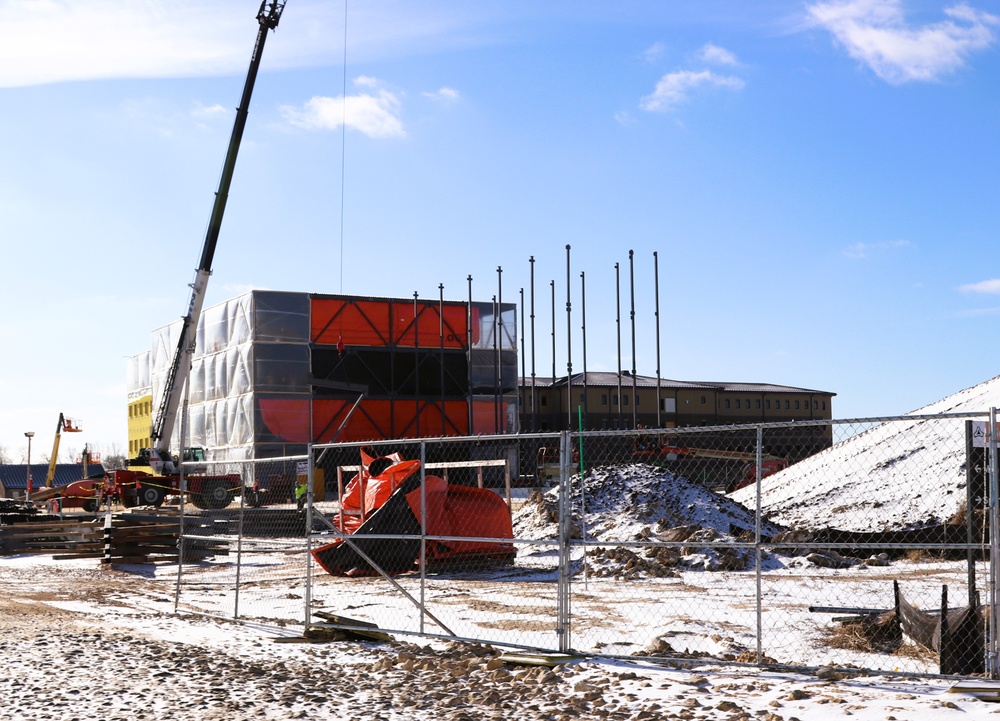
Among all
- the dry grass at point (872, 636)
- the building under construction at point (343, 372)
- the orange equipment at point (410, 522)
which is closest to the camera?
the dry grass at point (872, 636)

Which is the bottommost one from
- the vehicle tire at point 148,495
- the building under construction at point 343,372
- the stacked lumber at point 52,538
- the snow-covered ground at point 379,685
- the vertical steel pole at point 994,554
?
the stacked lumber at point 52,538

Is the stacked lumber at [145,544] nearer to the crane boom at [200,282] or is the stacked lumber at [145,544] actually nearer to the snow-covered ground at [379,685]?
the snow-covered ground at [379,685]

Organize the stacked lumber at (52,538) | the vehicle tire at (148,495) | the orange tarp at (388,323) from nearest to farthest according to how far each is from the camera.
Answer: the stacked lumber at (52,538) → the vehicle tire at (148,495) → the orange tarp at (388,323)

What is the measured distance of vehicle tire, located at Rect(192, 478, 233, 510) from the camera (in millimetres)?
33750

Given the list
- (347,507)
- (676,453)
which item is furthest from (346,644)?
(676,453)

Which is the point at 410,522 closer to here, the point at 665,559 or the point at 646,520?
the point at 665,559

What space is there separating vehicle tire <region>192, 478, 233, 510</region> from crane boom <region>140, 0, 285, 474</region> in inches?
93.2

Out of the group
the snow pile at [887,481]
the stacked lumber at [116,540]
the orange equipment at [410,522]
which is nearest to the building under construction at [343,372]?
the stacked lumber at [116,540]

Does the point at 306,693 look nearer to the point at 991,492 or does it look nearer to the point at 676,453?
the point at 991,492

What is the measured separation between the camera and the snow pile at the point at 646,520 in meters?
19.0

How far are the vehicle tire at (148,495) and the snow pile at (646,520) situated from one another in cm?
1642

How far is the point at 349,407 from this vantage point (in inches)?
2036

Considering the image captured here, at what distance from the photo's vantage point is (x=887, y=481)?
75.2 ft

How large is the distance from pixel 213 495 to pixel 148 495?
10.8 ft
